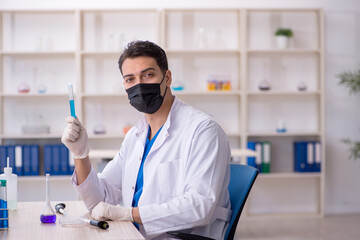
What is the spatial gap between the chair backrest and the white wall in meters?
3.71

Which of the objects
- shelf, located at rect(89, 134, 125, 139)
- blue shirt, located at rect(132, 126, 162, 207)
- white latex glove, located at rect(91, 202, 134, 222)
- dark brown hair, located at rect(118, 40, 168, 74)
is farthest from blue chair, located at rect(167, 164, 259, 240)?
shelf, located at rect(89, 134, 125, 139)

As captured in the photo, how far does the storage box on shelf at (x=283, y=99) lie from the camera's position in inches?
229

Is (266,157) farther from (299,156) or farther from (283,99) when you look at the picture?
(283,99)

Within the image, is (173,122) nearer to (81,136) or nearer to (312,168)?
(81,136)

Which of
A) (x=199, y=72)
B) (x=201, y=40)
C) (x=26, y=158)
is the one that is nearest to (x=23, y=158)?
(x=26, y=158)

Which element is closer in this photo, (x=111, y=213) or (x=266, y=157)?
(x=111, y=213)

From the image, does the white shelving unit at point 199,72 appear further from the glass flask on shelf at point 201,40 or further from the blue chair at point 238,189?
the blue chair at point 238,189

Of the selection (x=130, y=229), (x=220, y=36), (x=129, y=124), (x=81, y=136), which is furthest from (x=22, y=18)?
(x=130, y=229)

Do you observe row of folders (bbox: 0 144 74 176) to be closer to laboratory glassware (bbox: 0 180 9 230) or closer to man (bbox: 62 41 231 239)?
man (bbox: 62 41 231 239)

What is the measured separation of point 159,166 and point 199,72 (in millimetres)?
3755

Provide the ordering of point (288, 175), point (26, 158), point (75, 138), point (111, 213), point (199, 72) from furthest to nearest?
point (199, 72) < point (288, 175) < point (26, 158) < point (75, 138) < point (111, 213)

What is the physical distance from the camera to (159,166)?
2117 mm

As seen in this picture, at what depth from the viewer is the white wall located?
5.81m

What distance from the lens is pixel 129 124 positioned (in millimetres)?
5641
